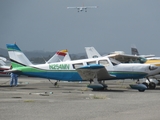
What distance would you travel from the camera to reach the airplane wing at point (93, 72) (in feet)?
73.1

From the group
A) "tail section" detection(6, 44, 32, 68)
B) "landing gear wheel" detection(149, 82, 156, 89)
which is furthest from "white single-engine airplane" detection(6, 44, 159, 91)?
"landing gear wheel" detection(149, 82, 156, 89)

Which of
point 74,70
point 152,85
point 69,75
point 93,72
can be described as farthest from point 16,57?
point 152,85

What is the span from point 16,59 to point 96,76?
196 inches

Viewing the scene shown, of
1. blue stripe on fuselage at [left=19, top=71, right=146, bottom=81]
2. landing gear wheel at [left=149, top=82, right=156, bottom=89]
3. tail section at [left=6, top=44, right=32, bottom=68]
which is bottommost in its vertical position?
landing gear wheel at [left=149, top=82, right=156, bottom=89]

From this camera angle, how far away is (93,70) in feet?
74.0

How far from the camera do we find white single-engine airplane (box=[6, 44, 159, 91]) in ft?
74.0

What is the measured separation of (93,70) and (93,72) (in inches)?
5.5

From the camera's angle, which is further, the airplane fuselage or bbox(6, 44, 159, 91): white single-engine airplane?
the airplane fuselage

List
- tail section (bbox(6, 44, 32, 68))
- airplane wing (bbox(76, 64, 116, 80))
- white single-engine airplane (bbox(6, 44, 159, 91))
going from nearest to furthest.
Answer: airplane wing (bbox(76, 64, 116, 80))
white single-engine airplane (bbox(6, 44, 159, 91))
tail section (bbox(6, 44, 32, 68))

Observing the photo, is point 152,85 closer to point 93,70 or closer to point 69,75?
point 93,70

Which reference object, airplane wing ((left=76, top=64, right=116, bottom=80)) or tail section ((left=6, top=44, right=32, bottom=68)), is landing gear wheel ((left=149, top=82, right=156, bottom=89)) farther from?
tail section ((left=6, top=44, right=32, bottom=68))

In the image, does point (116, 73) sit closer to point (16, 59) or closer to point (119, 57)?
point (119, 57)

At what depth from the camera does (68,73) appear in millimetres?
23797

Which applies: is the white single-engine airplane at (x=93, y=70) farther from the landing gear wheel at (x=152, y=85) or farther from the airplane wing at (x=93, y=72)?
the landing gear wheel at (x=152, y=85)
